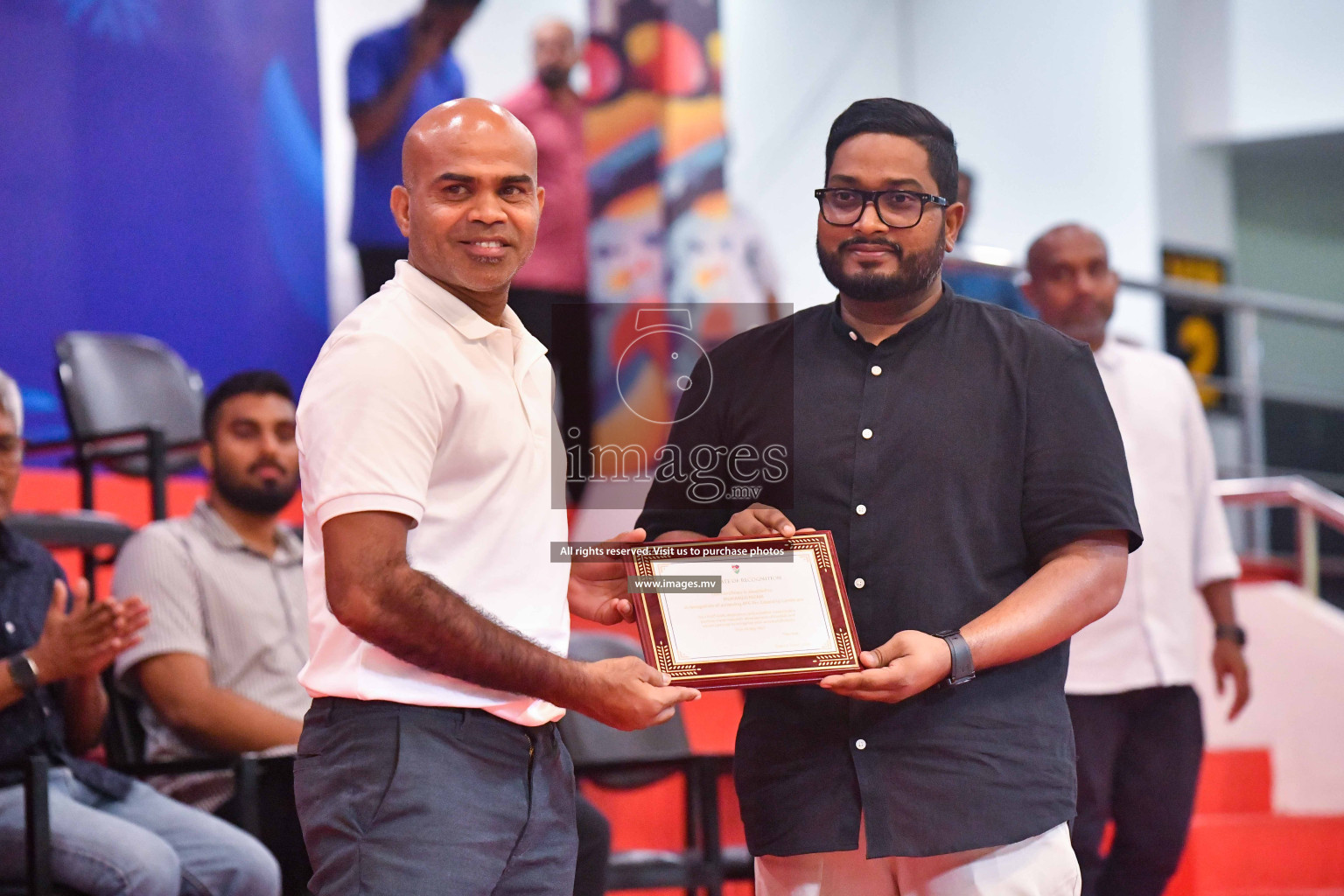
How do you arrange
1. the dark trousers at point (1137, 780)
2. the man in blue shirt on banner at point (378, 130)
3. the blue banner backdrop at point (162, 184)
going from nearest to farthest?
the dark trousers at point (1137, 780)
the blue banner backdrop at point (162, 184)
the man in blue shirt on banner at point (378, 130)

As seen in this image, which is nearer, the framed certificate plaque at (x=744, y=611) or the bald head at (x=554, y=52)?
the framed certificate plaque at (x=744, y=611)

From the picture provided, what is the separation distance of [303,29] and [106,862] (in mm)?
4598

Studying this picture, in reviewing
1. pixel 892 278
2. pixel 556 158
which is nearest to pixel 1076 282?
pixel 892 278

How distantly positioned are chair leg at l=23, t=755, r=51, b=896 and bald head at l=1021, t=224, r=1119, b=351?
241cm

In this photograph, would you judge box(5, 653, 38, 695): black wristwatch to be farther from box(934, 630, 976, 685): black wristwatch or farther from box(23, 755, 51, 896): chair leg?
box(934, 630, 976, 685): black wristwatch

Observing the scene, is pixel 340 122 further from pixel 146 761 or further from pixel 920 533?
pixel 920 533

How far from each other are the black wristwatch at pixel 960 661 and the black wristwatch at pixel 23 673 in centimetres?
188

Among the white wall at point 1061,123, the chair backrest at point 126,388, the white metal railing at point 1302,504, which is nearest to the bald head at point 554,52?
the chair backrest at point 126,388

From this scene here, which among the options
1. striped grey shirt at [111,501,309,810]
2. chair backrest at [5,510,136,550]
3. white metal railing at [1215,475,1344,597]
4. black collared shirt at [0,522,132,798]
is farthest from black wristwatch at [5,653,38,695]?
white metal railing at [1215,475,1344,597]

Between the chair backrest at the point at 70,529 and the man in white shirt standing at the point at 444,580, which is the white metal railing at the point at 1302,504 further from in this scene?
the man in white shirt standing at the point at 444,580

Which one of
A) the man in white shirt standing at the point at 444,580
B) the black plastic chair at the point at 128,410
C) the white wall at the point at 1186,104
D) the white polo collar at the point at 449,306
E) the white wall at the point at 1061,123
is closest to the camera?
the man in white shirt standing at the point at 444,580

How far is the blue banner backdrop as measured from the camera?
5.44m

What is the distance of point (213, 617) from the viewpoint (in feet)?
11.4

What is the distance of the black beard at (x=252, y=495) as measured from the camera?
3725 mm
